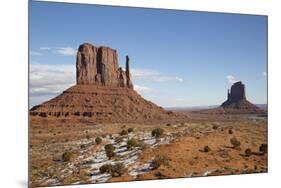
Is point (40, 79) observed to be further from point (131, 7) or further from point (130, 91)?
point (131, 7)

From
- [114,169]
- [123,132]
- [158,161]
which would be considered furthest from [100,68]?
[158,161]

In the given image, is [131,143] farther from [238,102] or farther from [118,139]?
[238,102]

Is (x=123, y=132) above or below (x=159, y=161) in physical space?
above

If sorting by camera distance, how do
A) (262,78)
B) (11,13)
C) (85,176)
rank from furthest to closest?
(262,78)
(85,176)
(11,13)

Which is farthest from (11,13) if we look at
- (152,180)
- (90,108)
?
(152,180)

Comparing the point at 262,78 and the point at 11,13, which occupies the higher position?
the point at 11,13

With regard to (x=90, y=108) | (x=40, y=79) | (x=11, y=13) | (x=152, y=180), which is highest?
(x=11, y=13)

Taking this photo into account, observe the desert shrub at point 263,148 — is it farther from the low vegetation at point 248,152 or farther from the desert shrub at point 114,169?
the desert shrub at point 114,169
